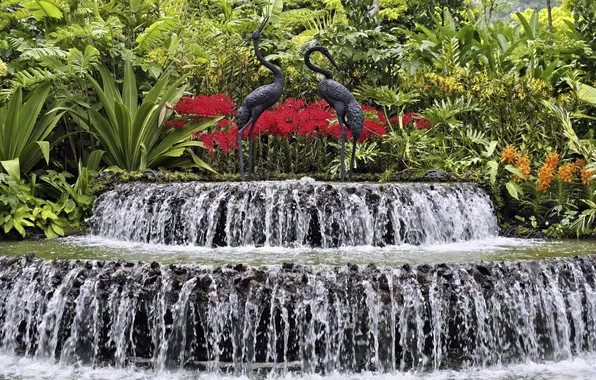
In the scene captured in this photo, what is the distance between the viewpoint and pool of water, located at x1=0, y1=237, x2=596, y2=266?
5.58 m

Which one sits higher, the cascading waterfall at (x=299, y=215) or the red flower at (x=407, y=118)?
the red flower at (x=407, y=118)

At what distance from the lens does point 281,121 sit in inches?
362

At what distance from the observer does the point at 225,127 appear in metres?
10.0

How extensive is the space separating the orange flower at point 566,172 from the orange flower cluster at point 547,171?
105 millimetres

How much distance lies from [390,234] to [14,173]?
14.1 ft

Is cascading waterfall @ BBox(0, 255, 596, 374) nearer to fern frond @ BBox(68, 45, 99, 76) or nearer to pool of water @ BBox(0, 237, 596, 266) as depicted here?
pool of water @ BBox(0, 237, 596, 266)

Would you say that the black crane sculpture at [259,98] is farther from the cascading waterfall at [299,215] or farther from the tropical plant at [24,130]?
the tropical plant at [24,130]

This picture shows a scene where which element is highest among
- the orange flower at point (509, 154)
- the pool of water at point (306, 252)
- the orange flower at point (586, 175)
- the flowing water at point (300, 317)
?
the orange flower at point (509, 154)

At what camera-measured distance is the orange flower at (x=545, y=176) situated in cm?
782

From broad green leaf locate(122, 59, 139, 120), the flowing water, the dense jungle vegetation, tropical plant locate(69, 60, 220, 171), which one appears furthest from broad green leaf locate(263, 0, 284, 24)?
the flowing water

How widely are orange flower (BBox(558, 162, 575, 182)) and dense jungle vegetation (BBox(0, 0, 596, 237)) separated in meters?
0.02

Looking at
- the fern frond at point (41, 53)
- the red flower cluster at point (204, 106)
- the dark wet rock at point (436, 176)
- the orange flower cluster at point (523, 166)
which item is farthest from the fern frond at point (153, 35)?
the orange flower cluster at point (523, 166)

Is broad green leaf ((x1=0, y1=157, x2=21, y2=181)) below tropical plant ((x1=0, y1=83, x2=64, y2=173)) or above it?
below

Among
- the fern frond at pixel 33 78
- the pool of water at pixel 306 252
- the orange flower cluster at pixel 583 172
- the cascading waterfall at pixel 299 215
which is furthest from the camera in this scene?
the fern frond at pixel 33 78
